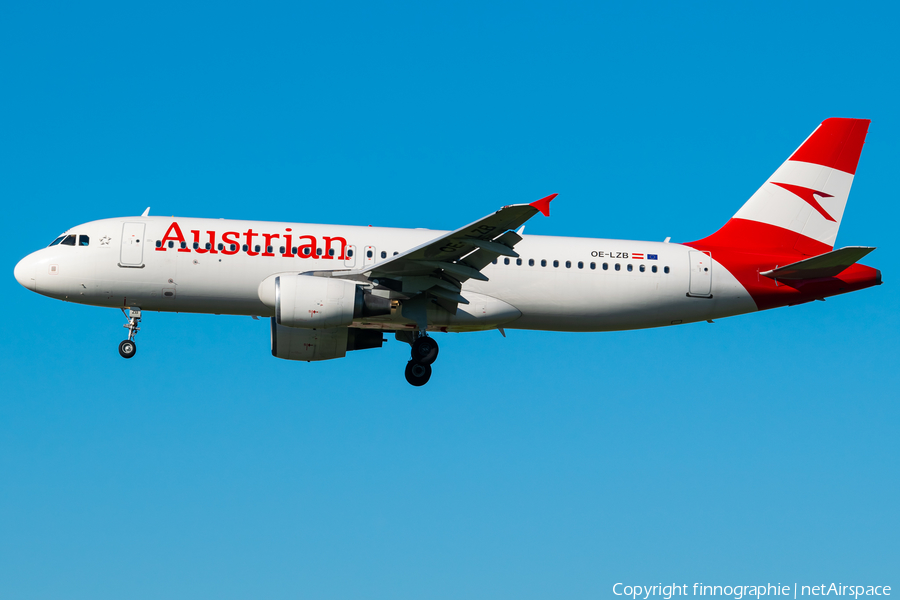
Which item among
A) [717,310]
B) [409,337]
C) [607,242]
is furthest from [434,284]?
[717,310]

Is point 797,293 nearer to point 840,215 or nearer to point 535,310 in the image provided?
point 840,215

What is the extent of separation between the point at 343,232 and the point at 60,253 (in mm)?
8001

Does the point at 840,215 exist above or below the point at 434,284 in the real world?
above

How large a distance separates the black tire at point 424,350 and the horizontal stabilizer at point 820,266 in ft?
33.7

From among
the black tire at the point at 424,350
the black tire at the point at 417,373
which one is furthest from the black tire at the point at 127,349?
the black tire at the point at 424,350

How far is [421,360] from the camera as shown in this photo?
28719mm

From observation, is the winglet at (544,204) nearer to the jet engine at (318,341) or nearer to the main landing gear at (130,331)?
the jet engine at (318,341)

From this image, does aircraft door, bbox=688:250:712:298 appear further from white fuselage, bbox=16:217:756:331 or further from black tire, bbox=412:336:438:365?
black tire, bbox=412:336:438:365

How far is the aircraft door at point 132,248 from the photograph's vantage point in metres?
27.6

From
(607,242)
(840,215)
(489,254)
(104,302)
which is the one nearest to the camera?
(489,254)

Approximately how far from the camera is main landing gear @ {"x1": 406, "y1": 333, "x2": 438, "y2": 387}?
28719 mm

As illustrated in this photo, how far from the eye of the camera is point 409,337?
1215 inches

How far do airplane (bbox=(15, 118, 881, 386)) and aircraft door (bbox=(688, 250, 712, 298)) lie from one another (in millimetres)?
42

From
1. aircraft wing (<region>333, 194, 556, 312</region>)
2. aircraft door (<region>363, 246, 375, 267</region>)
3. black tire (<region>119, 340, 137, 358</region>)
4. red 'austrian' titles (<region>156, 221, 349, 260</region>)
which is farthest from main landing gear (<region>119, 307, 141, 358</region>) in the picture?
aircraft door (<region>363, 246, 375, 267</region>)
